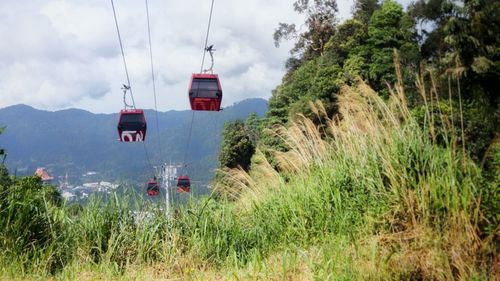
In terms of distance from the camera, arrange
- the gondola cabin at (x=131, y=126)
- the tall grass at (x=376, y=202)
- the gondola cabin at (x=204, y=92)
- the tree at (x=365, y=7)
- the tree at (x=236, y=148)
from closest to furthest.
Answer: the tall grass at (x=376, y=202) < the gondola cabin at (x=204, y=92) < the gondola cabin at (x=131, y=126) < the tree at (x=365, y=7) < the tree at (x=236, y=148)

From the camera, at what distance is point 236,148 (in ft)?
148

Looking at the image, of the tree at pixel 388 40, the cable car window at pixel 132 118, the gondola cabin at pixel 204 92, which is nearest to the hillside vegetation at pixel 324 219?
the gondola cabin at pixel 204 92

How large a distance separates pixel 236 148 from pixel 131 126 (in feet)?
78.1

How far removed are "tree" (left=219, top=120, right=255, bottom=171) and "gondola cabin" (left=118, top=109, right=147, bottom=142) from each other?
22.2 metres

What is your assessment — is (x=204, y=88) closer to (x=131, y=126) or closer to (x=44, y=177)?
(x=131, y=126)

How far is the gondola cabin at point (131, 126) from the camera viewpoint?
71.1ft

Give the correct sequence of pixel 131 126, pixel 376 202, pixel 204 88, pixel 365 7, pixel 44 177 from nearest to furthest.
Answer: pixel 376 202 < pixel 44 177 < pixel 204 88 < pixel 131 126 < pixel 365 7

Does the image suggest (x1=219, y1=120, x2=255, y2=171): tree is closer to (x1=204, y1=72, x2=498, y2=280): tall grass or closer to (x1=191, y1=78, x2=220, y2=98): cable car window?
(x1=191, y1=78, x2=220, y2=98): cable car window

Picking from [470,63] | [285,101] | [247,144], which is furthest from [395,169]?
[247,144]

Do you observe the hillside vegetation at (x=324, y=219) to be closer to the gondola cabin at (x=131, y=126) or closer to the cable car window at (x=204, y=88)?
the cable car window at (x=204, y=88)

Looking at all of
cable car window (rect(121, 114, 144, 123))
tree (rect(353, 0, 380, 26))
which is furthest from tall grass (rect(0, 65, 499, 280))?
tree (rect(353, 0, 380, 26))

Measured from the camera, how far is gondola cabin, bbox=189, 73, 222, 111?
57.5 ft

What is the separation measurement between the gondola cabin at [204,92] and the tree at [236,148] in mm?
26203

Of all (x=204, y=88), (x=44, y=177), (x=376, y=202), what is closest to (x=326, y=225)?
(x=376, y=202)
